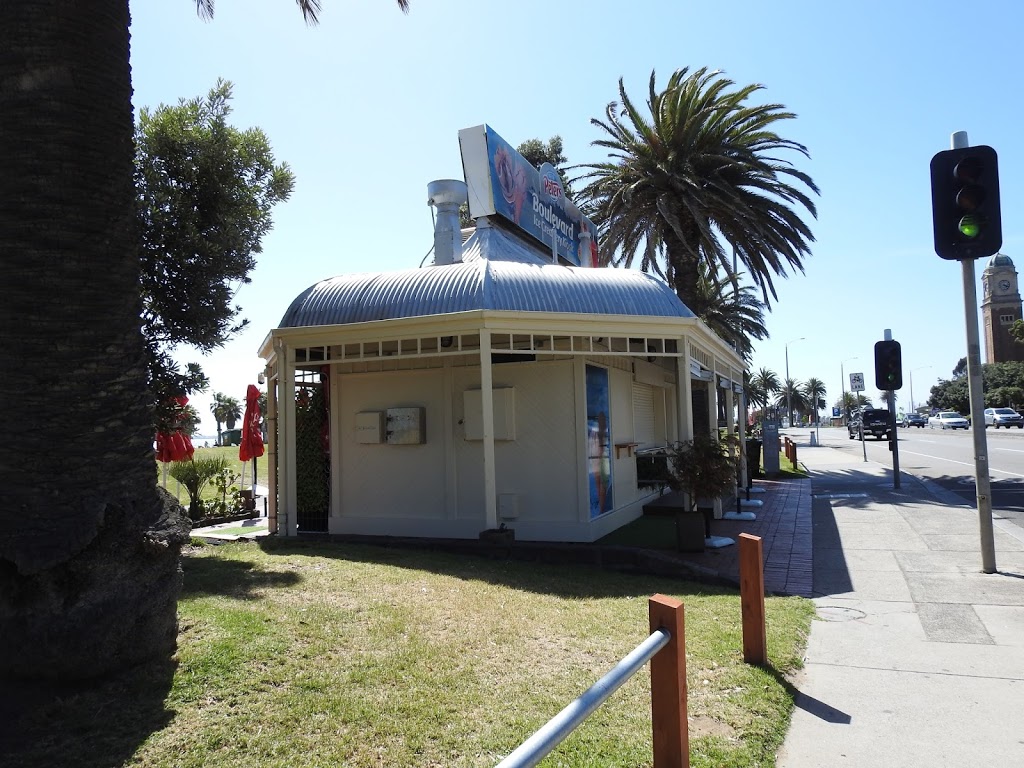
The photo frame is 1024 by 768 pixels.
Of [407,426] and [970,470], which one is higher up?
[407,426]

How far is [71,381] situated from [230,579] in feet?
10.4

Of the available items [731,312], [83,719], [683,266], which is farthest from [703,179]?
[83,719]

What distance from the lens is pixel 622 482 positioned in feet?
40.0

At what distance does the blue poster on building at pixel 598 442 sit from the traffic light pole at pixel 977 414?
187 inches

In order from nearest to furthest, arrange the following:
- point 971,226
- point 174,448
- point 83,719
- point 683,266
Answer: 1. point 83,719
2. point 971,226
3. point 174,448
4. point 683,266

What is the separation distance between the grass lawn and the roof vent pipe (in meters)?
7.01

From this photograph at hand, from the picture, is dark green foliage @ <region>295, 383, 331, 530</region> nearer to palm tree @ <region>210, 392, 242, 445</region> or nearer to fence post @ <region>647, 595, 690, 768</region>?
fence post @ <region>647, 595, 690, 768</region>

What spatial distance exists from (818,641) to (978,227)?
5011mm

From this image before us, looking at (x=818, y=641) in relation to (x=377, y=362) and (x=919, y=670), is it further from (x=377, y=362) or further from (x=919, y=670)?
(x=377, y=362)

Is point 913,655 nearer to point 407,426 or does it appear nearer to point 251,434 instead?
point 407,426

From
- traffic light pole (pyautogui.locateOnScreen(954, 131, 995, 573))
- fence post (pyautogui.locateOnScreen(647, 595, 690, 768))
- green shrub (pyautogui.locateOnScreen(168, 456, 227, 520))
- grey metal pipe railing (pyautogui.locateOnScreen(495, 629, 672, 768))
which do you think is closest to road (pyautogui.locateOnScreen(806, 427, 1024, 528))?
traffic light pole (pyautogui.locateOnScreen(954, 131, 995, 573))

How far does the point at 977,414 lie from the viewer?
26.4ft

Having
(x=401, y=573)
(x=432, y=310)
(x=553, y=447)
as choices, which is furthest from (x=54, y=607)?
(x=553, y=447)

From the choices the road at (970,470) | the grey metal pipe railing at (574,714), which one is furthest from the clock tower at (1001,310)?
the grey metal pipe railing at (574,714)
